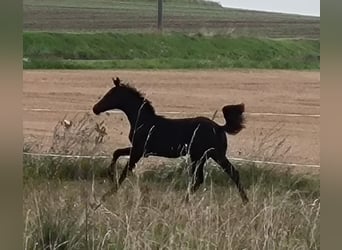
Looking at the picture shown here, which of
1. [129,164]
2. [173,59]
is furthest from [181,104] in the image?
[129,164]

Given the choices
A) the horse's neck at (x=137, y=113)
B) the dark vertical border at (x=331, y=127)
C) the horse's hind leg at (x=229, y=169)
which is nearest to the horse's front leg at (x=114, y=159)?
the horse's neck at (x=137, y=113)

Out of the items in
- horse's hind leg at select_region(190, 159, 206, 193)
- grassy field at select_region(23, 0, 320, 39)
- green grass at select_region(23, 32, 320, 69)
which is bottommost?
horse's hind leg at select_region(190, 159, 206, 193)

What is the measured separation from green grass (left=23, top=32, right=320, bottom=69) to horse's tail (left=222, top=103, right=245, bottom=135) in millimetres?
1070

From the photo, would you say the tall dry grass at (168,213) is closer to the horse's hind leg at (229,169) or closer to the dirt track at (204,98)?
the horse's hind leg at (229,169)

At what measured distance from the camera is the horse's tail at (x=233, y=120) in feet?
13.8

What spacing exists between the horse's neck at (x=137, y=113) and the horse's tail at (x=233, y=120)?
1.38 feet

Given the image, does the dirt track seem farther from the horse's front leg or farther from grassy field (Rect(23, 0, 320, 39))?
the horse's front leg

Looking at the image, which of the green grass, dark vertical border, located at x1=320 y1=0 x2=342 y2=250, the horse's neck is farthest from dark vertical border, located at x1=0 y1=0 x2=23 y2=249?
the green grass

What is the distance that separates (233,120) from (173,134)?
1.10 ft

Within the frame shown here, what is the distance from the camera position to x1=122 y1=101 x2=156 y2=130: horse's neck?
14.5 feet

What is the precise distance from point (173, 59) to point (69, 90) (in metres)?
1.00

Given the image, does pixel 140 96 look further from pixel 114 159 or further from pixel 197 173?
pixel 197 173

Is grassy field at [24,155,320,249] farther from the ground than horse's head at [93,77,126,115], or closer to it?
closer to it

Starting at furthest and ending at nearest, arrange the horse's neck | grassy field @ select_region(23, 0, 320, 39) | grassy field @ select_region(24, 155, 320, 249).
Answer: grassy field @ select_region(23, 0, 320, 39), the horse's neck, grassy field @ select_region(24, 155, 320, 249)
